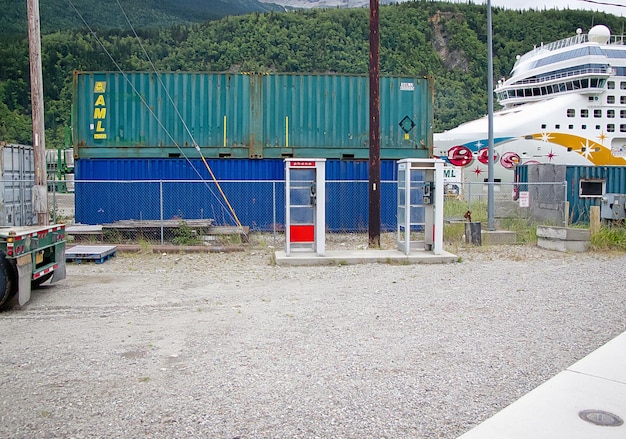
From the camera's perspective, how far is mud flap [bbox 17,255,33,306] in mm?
8250

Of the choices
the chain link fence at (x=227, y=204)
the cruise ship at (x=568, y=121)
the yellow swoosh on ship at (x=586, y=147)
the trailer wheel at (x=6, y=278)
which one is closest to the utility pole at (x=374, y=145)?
the chain link fence at (x=227, y=204)

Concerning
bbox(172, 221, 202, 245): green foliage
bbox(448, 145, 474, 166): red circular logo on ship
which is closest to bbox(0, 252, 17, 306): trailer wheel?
bbox(172, 221, 202, 245): green foliage

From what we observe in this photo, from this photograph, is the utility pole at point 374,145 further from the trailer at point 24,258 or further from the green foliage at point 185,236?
the trailer at point 24,258

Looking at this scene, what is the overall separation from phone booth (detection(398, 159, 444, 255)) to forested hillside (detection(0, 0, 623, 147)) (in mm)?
60239

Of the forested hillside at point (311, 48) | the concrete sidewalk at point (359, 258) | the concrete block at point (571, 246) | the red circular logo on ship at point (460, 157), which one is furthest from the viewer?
the forested hillside at point (311, 48)

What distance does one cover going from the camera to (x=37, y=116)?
13.6 m

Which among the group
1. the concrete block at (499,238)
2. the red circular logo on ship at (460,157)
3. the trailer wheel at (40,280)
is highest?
the red circular logo on ship at (460,157)

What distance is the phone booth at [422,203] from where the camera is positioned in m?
13.1

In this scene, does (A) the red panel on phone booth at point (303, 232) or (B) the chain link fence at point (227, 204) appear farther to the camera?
(B) the chain link fence at point (227, 204)

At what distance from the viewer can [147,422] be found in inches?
176

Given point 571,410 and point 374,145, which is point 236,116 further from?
point 571,410

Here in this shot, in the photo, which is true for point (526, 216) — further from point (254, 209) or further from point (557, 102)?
point (557, 102)

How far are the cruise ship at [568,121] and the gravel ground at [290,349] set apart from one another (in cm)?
3009

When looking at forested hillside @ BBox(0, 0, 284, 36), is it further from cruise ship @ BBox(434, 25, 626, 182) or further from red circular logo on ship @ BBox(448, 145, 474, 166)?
red circular logo on ship @ BBox(448, 145, 474, 166)
